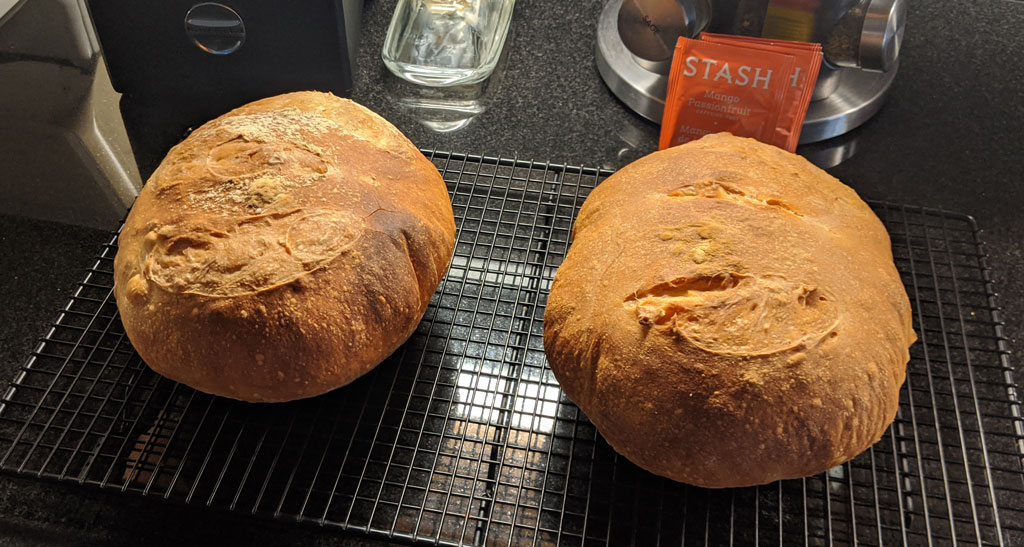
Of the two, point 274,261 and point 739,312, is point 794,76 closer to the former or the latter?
point 739,312

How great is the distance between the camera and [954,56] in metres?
1.57

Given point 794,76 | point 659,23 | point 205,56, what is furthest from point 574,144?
point 205,56

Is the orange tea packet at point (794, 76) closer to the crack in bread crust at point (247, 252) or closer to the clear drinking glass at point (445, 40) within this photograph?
the clear drinking glass at point (445, 40)

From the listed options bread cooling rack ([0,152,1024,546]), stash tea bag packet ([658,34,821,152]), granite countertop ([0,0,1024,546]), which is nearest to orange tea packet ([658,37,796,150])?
stash tea bag packet ([658,34,821,152])

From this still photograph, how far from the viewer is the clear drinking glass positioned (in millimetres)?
1455

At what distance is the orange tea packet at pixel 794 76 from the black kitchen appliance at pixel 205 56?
1.95ft

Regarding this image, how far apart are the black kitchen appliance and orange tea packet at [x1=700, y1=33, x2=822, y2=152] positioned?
1.95ft

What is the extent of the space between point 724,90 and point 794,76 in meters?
0.10

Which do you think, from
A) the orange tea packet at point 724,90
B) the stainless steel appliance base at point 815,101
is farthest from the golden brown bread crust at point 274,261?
the stainless steel appliance base at point 815,101

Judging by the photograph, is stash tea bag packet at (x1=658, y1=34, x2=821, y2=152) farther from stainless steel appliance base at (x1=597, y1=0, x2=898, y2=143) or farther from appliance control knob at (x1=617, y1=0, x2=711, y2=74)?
stainless steel appliance base at (x1=597, y1=0, x2=898, y2=143)

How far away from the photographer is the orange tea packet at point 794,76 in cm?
116

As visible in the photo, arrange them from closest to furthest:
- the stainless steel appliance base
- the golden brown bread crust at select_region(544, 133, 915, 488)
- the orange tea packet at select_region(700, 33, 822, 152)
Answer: the golden brown bread crust at select_region(544, 133, 915, 488)
the orange tea packet at select_region(700, 33, 822, 152)
the stainless steel appliance base

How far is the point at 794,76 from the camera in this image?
118 centimetres

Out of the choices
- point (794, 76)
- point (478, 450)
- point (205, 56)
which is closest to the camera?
point (478, 450)
